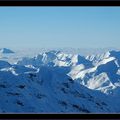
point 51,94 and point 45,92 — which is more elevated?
point 45,92

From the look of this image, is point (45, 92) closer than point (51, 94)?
Yes

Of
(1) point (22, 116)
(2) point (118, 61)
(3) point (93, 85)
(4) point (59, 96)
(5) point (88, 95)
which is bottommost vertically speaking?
(3) point (93, 85)

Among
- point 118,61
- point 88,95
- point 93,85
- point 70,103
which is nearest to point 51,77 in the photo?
point 88,95

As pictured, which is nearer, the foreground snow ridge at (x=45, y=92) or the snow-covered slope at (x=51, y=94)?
the foreground snow ridge at (x=45, y=92)

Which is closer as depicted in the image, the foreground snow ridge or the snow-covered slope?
the foreground snow ridge

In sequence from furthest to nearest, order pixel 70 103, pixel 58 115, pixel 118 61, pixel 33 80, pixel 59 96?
pixel 118 61 < pixel 59 96 < pixel 70 103 < pixel 33 80 < pixel 58 115

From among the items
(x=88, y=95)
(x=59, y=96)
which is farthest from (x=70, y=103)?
(x=88, y=95)

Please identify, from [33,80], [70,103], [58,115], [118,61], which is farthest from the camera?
[118,61]

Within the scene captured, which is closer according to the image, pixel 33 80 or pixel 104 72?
pixel 33 80

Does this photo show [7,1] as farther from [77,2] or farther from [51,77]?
[51,77]

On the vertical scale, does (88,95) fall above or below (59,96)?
above
